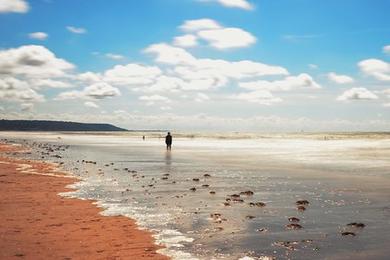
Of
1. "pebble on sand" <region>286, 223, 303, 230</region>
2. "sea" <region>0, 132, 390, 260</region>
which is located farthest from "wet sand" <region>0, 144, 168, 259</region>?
"pebble on sand" <region>286, 223, 303, 230</region>

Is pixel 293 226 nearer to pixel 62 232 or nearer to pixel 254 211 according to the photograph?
pixel 254 211

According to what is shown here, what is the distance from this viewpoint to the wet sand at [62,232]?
38.1ft

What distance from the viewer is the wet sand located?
38.1ft

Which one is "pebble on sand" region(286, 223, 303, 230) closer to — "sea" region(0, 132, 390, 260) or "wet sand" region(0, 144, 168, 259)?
"sea" region(0, 132, 390, 260)

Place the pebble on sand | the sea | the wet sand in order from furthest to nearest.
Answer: the pebble on sand
the sea
the wet sand

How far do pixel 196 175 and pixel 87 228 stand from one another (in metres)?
17.4

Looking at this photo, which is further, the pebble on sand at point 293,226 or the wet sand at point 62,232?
the pebble on sand at point 293,226

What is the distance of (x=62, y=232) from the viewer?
45.6 ft

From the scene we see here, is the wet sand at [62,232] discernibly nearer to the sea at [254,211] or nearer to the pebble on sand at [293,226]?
the sea at [254,211]

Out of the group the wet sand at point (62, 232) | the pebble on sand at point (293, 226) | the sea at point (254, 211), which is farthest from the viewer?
the pebble on sand at point (293, 226)

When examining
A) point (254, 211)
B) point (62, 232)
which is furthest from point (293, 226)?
point (62, 232)

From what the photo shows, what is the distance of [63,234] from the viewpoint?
13648mm

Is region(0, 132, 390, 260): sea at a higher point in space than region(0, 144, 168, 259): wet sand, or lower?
higher

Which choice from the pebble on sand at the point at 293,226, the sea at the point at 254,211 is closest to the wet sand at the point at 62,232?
the sea at the point at 254,211
